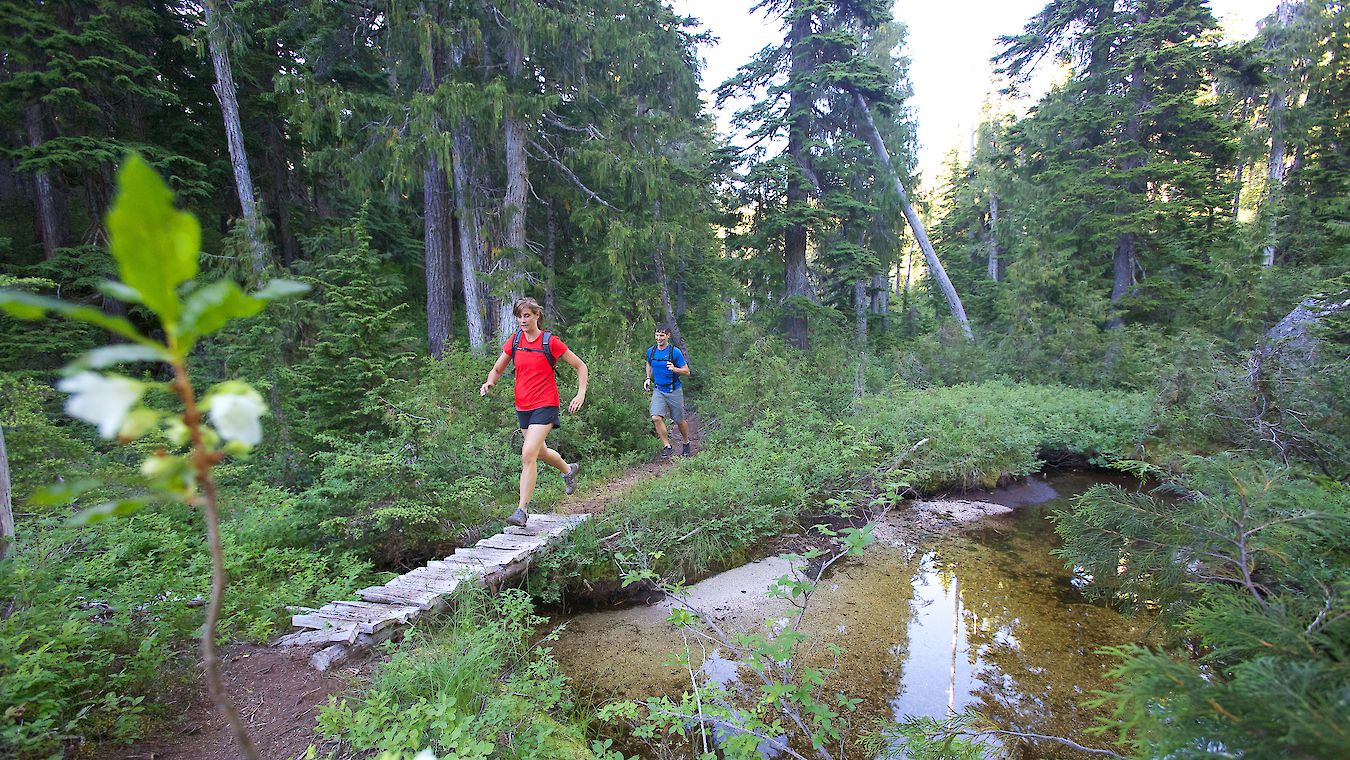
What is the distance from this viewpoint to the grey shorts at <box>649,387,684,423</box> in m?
8.18

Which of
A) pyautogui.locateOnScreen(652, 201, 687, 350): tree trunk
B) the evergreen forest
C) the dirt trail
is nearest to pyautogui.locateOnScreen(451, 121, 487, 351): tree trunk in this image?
the evergreen forest

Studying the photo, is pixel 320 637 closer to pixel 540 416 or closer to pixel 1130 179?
pixel 540 416

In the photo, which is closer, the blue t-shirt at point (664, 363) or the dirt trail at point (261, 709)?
the dirt trail at point (261, 709)

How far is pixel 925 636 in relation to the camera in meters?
5.10

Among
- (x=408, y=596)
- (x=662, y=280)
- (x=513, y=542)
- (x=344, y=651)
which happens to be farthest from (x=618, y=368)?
(x=344, y=651)

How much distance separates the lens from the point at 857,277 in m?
14.4

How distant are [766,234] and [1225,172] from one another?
44.8ft

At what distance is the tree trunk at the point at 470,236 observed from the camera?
10.7 metres

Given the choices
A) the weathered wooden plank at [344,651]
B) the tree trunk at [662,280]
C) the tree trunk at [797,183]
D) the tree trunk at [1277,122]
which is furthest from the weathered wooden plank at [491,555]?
the tree trunk at [1277,122]

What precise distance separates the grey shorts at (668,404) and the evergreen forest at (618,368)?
0.80 m

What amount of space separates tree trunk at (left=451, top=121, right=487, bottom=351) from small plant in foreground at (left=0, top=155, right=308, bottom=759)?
33.7ft

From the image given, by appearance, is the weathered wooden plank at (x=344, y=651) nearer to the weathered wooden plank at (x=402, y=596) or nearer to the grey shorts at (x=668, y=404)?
the weathered wooden plank at (x=402, y=596)

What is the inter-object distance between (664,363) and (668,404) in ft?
2.32

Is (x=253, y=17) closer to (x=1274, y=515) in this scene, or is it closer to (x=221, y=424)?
(x=221, y=424)
